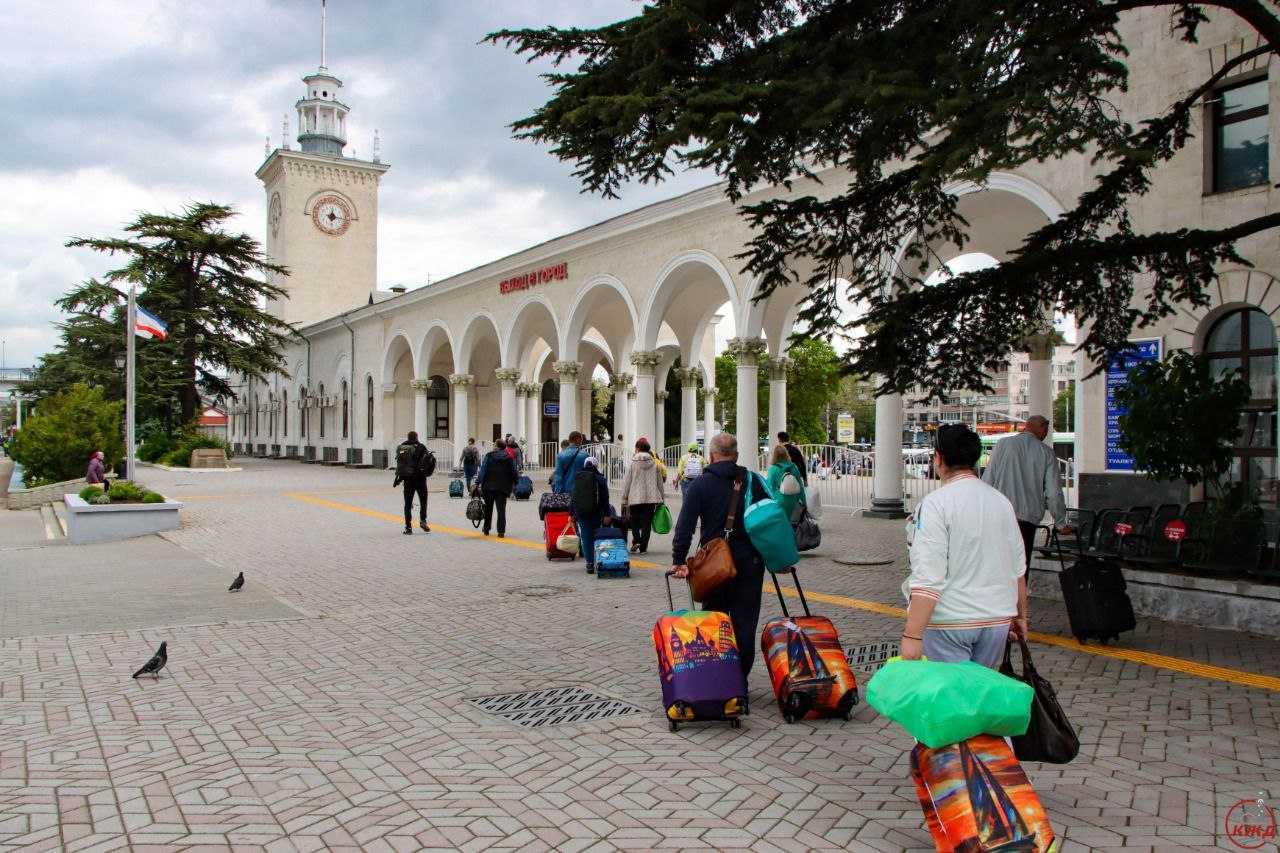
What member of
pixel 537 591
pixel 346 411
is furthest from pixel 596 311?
pixel 537 591

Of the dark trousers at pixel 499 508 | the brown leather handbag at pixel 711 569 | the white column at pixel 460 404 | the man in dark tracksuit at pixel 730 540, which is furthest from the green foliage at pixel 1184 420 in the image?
the white column at pixel 460 404

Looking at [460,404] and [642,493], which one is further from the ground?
[460,404]

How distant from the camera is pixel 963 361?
7.74 metres

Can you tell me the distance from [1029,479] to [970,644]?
4195 mm

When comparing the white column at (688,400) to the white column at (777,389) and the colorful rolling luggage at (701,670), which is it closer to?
the white column at (777,389)

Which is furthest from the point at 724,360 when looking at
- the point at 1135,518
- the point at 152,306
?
the point at 1135,518

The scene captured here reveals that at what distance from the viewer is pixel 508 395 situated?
3216 centimetres

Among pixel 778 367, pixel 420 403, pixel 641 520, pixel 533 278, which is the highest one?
pixel 533 278

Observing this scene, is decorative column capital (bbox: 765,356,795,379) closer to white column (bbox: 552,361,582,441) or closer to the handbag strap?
white column (bbox: 552,361,582,441)

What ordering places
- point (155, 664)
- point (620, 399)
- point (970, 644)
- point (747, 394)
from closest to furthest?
point (970, 644)
point (155, 664)
point (747, 394)
point (620, 399)

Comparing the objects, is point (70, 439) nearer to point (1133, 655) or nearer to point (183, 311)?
point (183, 311)

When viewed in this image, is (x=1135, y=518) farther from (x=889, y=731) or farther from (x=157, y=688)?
(x=157, y=688)

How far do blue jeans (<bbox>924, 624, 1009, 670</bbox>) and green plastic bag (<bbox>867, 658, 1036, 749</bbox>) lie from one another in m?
0.34

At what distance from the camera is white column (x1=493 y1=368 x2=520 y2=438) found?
3159 centimetres
